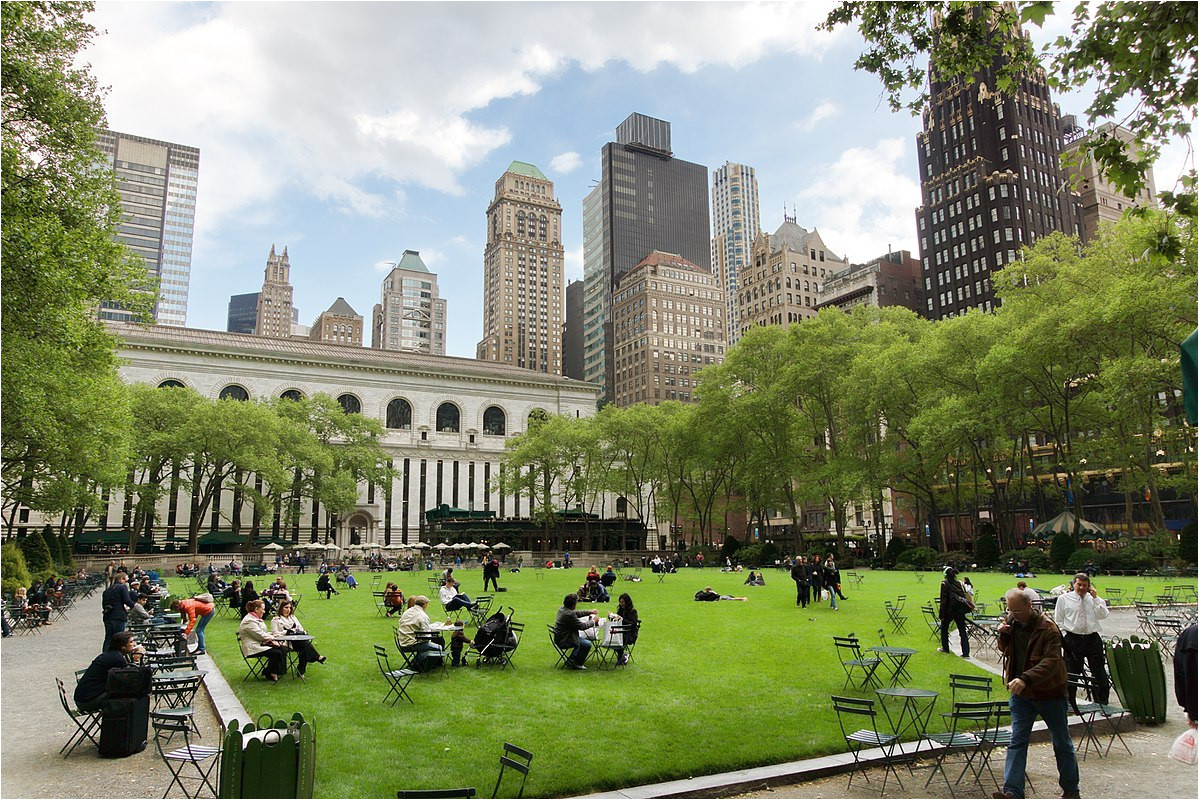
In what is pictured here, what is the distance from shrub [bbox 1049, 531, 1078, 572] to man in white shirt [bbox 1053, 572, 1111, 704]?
109 feet

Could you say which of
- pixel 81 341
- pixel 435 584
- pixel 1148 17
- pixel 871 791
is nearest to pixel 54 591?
pixel 81 341

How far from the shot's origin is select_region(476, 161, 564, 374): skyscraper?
607ft

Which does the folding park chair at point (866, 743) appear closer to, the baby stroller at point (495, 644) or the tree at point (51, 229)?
the baby stroller at point (495, 644)

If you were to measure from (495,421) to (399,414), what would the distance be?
12.1m

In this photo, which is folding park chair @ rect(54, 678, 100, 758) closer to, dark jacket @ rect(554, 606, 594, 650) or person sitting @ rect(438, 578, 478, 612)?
dark jacket @ rect(554, 606, 594, 650)

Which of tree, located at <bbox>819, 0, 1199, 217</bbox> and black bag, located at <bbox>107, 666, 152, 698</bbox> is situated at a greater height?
tree, located at <bbox>819, 0, 1199, 217</bbox>

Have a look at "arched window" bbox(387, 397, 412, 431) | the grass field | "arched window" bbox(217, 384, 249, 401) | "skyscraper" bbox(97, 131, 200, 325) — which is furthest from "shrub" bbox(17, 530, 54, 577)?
"skyscraper" bbox(97, 131, 200, 325)

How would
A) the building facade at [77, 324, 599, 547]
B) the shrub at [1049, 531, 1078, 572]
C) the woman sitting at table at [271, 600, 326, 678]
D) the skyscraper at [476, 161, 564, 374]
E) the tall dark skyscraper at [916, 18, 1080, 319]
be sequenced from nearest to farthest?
the woman sitting at table at [271, 600, 326, 678]
the shrub at [1049, 531, 1078, 572]
the building facade at [77, 324, 599, 547]
the tall dark skyscraper at [916, 18, 1080, 319]
the skyscraper at [476, 161, 564, 374]

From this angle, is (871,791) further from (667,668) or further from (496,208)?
(496,208)

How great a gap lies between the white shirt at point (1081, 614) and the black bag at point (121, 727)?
1306cm

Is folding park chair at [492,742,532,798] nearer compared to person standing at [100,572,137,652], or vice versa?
folding park chair at [492,742,532,798]

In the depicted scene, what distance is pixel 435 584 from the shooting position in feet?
119

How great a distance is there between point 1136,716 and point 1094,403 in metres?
38.7

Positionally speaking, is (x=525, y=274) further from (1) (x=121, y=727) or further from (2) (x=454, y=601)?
(1) (x=121, y=727)
